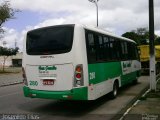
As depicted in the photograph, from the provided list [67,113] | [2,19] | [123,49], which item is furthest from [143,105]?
[2,19]

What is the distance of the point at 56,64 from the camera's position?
10719 millimetres

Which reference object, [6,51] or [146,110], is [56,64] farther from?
[6,51]

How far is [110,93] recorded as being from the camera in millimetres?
13828

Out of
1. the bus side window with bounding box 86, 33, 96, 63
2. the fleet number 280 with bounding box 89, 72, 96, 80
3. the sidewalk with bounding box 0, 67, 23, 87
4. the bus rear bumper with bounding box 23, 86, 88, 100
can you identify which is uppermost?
the bus side window with bounding box 86, 33, 96, 63

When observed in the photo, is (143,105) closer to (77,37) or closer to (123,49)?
(77,37)

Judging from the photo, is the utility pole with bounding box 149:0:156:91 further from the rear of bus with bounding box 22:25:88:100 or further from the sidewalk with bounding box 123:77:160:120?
the rear of bus with bounding box 22:25:88:100

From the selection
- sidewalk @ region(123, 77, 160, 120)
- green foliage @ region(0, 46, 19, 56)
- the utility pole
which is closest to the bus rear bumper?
sidewalk @ region(123, 77, 160, 120)

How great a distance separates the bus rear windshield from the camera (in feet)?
35.1

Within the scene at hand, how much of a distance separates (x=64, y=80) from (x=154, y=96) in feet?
16.1

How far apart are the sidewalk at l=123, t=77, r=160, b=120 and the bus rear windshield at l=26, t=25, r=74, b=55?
2.94 metres

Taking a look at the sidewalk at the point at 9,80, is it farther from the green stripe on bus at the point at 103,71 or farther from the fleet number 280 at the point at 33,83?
the fleet number 280 at the point at 33,83

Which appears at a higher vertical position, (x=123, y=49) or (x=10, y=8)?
(x=10, y=8)

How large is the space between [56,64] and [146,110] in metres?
3.35

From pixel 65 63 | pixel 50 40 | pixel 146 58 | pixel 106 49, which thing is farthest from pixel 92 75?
pixel 146 58
